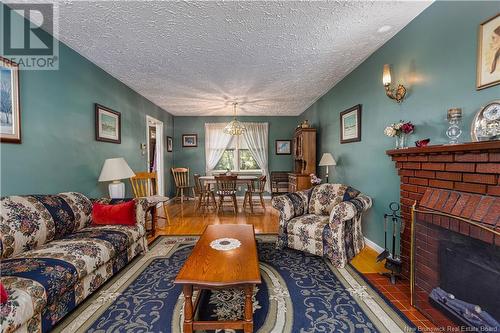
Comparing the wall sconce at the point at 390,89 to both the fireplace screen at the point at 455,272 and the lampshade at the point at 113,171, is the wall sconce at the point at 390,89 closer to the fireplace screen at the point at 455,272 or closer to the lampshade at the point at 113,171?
the fireplace screen at the point at 455,272

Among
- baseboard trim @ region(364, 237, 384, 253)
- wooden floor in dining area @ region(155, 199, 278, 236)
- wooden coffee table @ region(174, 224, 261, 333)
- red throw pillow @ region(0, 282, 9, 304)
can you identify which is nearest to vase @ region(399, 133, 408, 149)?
baseboard trim @ region(364, 237, 384, 253)

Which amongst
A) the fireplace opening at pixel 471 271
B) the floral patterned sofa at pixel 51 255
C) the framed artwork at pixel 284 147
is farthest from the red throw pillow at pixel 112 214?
the framed artwork at pixel 284 147

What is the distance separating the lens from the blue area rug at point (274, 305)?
5.00 feet

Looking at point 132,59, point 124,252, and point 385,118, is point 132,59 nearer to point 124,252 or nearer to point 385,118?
point 124,252

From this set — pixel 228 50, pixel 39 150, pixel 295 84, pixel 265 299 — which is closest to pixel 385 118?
pixel 295 84

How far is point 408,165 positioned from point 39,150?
349 cm

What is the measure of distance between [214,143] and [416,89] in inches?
194

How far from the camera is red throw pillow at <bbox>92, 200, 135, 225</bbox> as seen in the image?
7.94 feet

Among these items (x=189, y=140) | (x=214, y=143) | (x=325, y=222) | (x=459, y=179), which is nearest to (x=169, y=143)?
(x=189, y=140)

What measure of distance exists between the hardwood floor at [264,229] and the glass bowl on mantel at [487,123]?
130 centimetres

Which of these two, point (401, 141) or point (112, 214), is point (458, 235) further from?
point (112, 214)

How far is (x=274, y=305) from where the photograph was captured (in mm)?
1731

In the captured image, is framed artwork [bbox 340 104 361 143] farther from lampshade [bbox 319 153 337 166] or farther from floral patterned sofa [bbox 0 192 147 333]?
floral patterned sofa [bbox 0 192 147 333]

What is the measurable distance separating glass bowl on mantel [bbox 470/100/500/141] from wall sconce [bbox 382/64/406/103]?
840 millimetres
